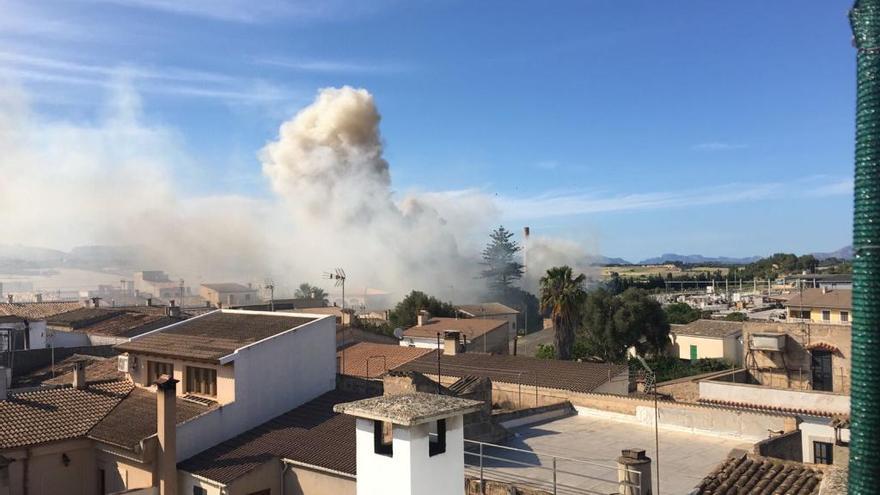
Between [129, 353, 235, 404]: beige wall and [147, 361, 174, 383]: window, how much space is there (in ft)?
0.23

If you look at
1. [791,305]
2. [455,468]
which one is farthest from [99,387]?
[791,305]

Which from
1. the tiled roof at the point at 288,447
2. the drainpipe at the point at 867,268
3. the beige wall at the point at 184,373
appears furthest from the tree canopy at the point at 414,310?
the drainpipe at the point at 867,268

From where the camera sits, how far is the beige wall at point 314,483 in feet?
38.4

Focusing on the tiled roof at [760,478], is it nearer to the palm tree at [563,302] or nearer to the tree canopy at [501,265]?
the palm tree at [563,302]

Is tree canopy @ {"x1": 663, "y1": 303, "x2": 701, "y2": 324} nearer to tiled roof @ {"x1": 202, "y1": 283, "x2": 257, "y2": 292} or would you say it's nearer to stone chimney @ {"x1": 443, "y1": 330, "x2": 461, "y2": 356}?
stone chimney @ {"x1": 443, "y1": 330, "x2": 461, "y2": 356}

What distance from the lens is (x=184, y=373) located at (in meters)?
16.0

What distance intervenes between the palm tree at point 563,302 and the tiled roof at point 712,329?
30.1 feet

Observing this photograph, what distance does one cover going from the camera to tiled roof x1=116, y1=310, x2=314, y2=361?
15.6 meters

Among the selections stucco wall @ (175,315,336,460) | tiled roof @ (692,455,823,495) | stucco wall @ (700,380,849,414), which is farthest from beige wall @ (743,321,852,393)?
stucco wall @ (175,315,336,460)

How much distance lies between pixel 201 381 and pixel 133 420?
5.23 feet

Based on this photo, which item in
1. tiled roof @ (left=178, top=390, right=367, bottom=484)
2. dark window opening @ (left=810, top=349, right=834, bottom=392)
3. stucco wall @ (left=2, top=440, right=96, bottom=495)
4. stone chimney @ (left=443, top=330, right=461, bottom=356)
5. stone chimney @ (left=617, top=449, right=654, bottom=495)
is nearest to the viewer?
stone chimney @ (left=617, top=449, right=654, bottom=495)

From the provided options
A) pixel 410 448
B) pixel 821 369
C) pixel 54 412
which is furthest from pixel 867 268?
pixel 821 369

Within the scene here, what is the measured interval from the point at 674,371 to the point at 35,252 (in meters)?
124

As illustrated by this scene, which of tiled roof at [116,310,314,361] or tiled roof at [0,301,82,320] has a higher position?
tiled roof at [116,310,314,361]
